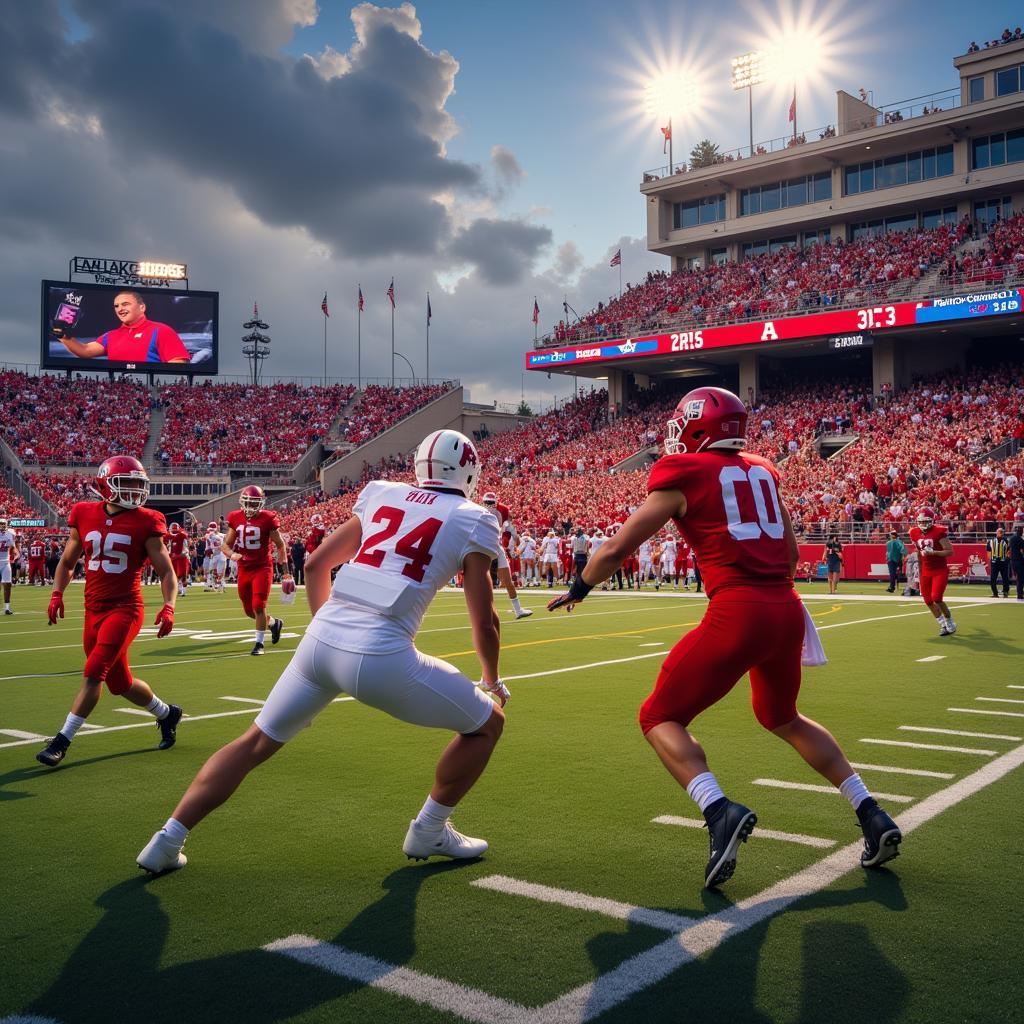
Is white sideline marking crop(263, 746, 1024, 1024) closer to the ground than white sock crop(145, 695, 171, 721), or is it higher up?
closer to the ground

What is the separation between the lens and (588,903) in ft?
11.9

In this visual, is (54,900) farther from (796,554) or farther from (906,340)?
(906,340)

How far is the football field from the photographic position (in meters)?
2.92

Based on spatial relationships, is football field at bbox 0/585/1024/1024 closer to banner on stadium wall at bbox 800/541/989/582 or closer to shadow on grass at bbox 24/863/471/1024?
shadow on grass at bbox 24/863/471/1024

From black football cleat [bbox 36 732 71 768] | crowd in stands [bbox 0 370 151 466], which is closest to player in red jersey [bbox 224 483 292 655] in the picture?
black football cleat [bbox 36 732 71 768]

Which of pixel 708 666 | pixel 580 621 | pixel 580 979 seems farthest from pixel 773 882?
pixel 580 621

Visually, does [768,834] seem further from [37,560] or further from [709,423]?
[37,560]

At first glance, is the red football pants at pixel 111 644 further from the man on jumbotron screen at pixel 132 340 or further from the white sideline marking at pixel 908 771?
the man on jumbotron screen at pixel 132 340

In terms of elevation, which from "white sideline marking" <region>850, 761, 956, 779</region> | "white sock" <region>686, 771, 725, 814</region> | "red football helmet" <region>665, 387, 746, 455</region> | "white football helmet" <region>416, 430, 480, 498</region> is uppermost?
"red football helmet" <region>665, 387, 746, 455</region>

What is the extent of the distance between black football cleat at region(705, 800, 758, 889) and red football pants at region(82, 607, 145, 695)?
4.10 metres

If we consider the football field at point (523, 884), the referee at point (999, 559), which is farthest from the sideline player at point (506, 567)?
the referee at point (999, 559)

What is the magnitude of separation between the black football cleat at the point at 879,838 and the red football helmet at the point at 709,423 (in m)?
1.69

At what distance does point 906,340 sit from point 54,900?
3962 cm

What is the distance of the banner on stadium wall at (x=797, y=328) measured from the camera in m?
32.8
